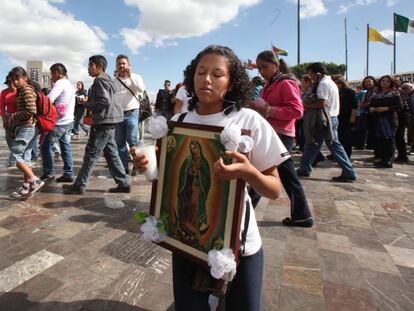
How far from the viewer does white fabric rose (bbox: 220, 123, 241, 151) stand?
1.28 meters

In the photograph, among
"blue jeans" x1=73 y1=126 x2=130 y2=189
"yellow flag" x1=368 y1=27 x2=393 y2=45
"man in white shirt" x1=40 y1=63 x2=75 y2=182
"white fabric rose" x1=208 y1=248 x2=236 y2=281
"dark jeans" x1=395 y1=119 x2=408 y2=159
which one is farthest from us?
"yellow flag" x1=368 y1=27 x2=393 y2=45

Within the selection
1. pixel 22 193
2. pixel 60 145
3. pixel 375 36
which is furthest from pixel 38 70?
pixel 22 193

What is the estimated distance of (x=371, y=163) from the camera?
26.0 feet

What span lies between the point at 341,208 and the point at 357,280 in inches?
75.6

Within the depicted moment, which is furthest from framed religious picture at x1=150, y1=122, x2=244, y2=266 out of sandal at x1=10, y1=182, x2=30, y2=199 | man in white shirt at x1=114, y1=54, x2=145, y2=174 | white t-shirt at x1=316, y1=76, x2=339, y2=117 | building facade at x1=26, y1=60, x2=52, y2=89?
building facade at x1=26, y1=60, x2=52, y2=89

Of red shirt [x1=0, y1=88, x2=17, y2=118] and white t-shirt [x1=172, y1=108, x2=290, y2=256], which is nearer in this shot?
white t-shirt [x1=172, y1=108, x2=290, y2=256]

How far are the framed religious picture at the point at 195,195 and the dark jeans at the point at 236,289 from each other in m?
0.12

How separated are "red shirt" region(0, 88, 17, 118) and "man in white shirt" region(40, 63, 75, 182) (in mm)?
842

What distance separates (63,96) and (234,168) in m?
5.02

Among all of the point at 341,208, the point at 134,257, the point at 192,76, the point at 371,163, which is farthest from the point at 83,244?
the point at 371,163

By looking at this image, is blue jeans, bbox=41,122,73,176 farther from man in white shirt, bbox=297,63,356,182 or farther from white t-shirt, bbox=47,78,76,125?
man in white shirt, bbox=297,63,356,182

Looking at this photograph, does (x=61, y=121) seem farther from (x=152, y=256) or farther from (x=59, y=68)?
(x=152, y=256)

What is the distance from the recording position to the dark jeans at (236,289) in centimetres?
154

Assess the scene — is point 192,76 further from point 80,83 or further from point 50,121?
point 80,83
